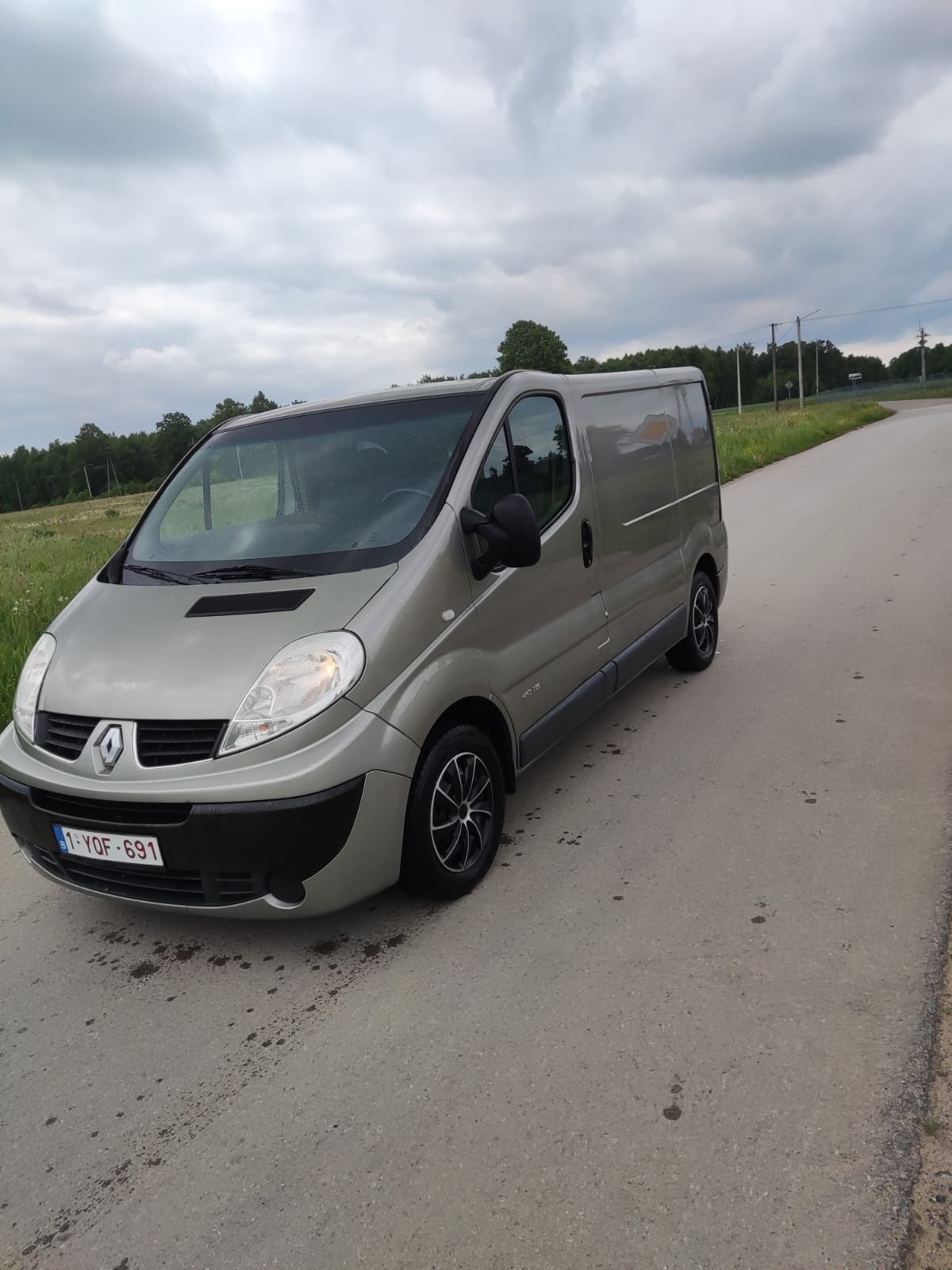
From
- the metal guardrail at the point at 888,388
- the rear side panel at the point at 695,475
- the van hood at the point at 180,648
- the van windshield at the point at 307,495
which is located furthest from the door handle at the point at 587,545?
the metal guardrail at the point at 888,388

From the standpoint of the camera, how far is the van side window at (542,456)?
3.79m

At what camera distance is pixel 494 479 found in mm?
3600

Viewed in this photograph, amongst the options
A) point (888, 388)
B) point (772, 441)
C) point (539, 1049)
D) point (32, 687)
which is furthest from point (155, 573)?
point (888, 388)

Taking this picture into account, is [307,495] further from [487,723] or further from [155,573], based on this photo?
[487,723]

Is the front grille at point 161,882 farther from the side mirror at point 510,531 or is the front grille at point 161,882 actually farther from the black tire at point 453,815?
the side mirror at point 510,531

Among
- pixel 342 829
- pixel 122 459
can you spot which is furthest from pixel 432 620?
pixel 122 459

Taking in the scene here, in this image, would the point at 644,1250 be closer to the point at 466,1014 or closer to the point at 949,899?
the point at 466,1014

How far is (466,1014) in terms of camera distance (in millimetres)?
2656

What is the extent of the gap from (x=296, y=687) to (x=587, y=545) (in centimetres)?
188

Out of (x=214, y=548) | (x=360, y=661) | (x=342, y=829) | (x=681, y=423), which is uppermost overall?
(x=681, y=423)

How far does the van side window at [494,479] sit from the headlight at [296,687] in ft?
3.04

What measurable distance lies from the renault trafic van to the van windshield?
0.5 inches

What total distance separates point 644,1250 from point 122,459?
12906 centimetres

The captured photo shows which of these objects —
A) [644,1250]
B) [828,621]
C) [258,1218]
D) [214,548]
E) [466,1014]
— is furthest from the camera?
[828,621]
